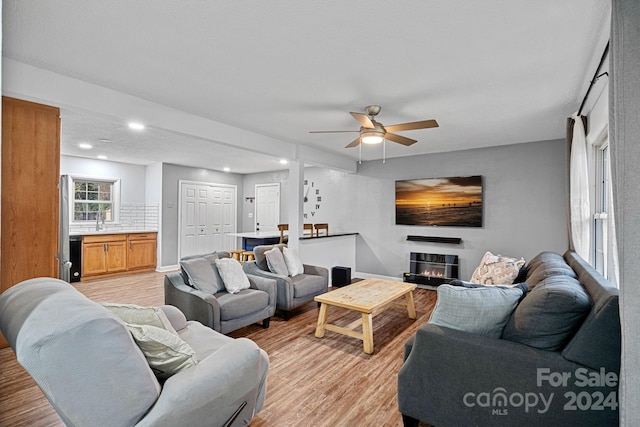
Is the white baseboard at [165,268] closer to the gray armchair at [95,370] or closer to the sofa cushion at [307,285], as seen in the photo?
the sofa cushion at [307,285]

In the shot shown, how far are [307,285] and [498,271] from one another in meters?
2.25

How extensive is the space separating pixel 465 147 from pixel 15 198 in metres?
5.63

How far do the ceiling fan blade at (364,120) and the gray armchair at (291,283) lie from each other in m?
Answer: 2.09

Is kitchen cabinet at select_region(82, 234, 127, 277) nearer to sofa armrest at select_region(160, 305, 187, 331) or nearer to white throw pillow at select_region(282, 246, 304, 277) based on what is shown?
white throw pillow at select_region(282, 246, 304, 277)

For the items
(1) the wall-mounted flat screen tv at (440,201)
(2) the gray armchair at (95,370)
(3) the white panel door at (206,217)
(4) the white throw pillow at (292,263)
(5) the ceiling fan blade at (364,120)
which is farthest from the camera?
(3) the white panel door at (206,217)

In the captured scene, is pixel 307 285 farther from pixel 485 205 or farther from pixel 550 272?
pixel 485 205

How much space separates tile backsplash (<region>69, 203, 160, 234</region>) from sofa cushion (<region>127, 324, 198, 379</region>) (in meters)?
6.25

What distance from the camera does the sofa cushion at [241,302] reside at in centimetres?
321

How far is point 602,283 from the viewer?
72.7 inches

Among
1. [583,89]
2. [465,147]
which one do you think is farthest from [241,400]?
[465,147]

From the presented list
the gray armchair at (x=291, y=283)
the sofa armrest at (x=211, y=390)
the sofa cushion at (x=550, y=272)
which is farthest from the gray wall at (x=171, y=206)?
the sofa cushion at (x=550, y=272)

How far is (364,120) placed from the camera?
2.99 m

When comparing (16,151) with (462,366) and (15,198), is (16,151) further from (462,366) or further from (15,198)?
(462,366)

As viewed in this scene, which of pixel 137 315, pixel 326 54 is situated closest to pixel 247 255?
pixel 137 315
